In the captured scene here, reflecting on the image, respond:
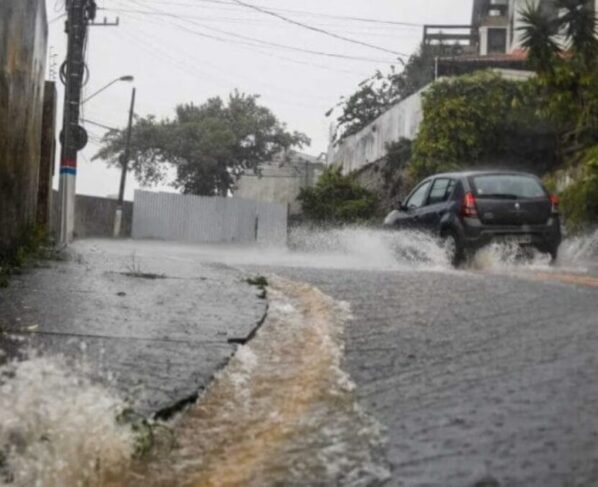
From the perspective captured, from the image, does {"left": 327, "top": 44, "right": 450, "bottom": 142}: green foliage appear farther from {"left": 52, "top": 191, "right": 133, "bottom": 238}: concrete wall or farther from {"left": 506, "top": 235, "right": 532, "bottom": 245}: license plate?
{"left": 506, "top": 235, "right": 532, "bottom": 245}: license plate

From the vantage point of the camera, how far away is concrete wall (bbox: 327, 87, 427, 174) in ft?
93.1

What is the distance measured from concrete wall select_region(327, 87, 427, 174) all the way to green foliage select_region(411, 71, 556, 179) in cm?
185

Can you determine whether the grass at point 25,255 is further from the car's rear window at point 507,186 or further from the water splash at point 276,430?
the car's rear window at point 507,186

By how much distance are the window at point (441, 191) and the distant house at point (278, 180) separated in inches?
1603

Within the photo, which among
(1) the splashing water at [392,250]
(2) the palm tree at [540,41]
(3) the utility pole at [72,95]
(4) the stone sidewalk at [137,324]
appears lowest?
(4) the stone sidewalk at [137,324]

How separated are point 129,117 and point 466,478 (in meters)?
43.6

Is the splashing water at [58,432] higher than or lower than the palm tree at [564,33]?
lower

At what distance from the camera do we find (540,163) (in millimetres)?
24047

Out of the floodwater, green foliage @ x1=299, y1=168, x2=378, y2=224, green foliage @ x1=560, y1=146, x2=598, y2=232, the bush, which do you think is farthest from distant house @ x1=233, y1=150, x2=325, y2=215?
the floodwater

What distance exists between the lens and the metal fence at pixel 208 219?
41.2m

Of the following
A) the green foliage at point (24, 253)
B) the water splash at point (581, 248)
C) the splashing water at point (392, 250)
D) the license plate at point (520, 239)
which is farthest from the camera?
the water splash at point (581, 248)

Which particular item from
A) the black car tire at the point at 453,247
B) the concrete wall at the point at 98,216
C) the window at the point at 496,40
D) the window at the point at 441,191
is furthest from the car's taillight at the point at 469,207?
the window at the point at 496,40

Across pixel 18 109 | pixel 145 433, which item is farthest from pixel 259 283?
pixel 145 433

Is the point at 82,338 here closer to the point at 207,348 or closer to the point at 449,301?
the point at 207,348
